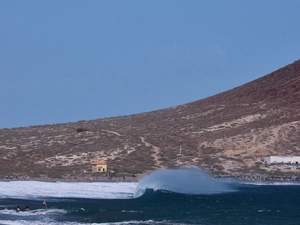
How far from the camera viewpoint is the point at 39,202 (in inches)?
2037

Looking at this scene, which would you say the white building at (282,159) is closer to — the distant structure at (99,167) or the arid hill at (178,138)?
the arid hill at (178,138)

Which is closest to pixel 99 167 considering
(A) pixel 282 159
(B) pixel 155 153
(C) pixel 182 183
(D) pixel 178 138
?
(B) pixel 155 153

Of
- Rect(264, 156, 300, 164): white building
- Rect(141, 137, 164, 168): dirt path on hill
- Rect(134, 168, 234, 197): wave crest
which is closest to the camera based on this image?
A: Rect(134, 168, 234, 197): wave crest

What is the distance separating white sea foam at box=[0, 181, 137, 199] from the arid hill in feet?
39.5

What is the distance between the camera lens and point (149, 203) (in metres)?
51.6

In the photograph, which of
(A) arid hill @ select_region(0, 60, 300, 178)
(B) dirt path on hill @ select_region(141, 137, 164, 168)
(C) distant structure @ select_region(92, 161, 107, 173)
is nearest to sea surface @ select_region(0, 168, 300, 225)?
(C) distant structure @ select_region(92, 161, 107, 173)

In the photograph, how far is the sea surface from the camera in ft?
134

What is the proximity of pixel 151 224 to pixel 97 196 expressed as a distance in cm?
2239

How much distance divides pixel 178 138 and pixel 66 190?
5582 centimetres

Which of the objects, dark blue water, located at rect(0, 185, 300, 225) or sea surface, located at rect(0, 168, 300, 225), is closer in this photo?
dark blue water, located at rect(0, 185, 300, 225)

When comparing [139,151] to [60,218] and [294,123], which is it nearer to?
[294,123]

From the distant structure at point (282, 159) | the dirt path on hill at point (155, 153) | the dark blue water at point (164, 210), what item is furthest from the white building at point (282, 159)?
the dark blue water at point (164, 210)

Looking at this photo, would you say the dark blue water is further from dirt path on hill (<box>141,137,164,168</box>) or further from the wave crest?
dirt path on hill (<box>141,137,164,168</box>)

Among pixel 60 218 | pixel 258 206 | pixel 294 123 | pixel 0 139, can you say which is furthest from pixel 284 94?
pixel 60 218
